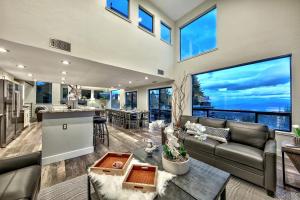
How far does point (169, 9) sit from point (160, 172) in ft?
19.2

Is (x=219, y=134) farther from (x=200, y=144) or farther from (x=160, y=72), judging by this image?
(x=160, y=72)

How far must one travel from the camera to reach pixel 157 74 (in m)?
4.89

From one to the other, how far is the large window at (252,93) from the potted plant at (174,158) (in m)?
3.31

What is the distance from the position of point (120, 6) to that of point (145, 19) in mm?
1111

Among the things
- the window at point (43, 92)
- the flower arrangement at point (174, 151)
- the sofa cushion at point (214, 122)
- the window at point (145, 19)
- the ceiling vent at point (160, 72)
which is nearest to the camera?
the flower arrangement at point (174, 151)

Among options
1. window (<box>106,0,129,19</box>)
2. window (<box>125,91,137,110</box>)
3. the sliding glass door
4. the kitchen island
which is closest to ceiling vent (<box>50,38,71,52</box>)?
the kitchen island

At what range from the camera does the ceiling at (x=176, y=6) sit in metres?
4.68

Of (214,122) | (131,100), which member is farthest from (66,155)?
(131,100)

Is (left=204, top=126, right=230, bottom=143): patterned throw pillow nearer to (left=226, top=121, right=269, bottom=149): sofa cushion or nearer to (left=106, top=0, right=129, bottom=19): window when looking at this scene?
(left=226, top=121, right=269, bottom=149): sofa cushion

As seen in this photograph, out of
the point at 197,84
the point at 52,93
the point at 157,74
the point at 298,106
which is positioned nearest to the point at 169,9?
the point at 157,74

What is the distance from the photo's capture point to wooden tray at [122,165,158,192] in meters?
1.11

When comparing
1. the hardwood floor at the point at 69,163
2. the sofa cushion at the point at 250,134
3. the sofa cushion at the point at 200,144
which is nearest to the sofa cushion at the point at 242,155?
the sofa cushion at the point at 200,144

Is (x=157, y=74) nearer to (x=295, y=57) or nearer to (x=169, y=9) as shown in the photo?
(x=169, y=9)

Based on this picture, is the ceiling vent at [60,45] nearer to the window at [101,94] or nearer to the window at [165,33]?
the window at [165,33]
